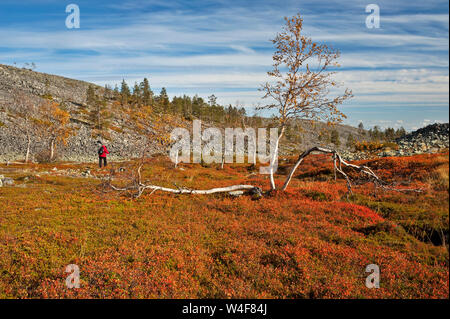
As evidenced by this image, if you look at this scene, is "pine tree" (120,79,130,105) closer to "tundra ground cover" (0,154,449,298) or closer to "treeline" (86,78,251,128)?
"treeline" (86,78,251,128)

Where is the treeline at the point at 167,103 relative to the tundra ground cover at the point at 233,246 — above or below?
above

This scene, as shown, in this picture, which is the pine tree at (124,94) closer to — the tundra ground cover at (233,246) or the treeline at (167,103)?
the treeline at (167,103)

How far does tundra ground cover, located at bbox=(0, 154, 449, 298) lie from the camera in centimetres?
621

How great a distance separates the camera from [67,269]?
7.34 meters

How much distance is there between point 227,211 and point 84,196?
1050cm

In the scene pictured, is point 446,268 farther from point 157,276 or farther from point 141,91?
point 141,91

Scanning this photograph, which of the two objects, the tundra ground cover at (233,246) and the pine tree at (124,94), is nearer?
the tundra ground cover at (233,246)

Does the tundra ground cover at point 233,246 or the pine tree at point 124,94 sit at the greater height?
the pine tree at point 124,94

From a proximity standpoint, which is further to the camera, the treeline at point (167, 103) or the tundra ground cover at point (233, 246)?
the treeline at point (167, 103)

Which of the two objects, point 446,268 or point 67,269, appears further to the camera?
point 67,269

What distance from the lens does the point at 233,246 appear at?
888cm

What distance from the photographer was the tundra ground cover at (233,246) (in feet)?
20.4

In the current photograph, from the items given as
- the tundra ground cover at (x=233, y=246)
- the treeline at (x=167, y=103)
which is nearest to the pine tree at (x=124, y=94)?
the treeline at (x=167, y=103)
